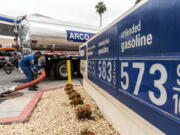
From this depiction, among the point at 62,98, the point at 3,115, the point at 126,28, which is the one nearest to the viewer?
the point at 126,28

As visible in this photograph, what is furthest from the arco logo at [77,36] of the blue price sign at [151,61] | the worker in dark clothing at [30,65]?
the blue price sign at [151,61]

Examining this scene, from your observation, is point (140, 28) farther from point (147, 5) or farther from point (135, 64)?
point (135, 64)

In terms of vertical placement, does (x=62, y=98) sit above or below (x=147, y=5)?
below

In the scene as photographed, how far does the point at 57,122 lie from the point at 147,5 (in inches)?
108

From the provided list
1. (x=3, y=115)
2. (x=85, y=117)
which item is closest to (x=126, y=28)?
(x=85, y=117)

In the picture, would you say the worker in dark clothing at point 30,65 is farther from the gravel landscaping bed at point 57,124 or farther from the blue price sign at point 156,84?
the blue price sign at point 156,84

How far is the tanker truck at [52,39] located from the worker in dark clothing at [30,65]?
5.88ft

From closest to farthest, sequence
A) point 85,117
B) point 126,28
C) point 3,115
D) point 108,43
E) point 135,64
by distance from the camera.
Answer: point 135,64, point 126,28, point 108,43, point 85,117, point 3,115

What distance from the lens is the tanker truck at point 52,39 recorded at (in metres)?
8.26

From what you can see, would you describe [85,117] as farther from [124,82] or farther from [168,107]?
[168,107]

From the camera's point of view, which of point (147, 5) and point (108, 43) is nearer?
point (147, 5)

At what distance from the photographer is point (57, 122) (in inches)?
138

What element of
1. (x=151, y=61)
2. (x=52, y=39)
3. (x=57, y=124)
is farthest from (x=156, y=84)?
(x=52, y=39)

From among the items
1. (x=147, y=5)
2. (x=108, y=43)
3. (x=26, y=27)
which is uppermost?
(x=26, y=27)
